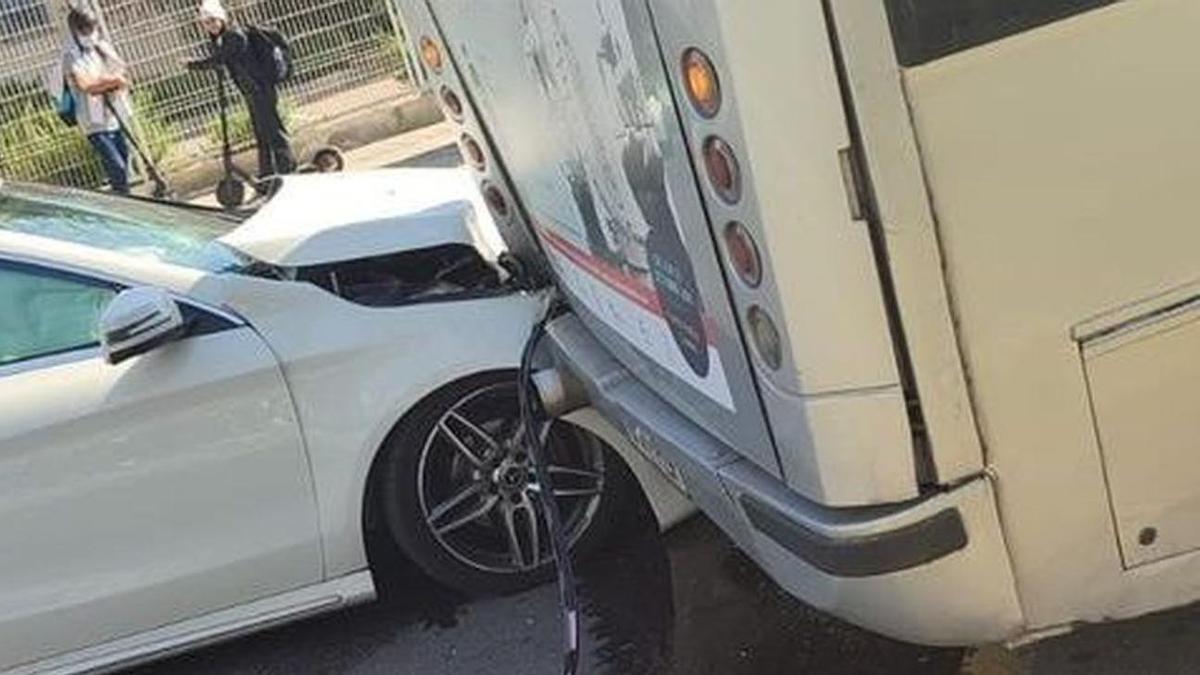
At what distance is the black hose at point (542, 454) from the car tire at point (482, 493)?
0.28ft

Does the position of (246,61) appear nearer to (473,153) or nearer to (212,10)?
(212,10)

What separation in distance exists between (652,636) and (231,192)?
779 centimetres

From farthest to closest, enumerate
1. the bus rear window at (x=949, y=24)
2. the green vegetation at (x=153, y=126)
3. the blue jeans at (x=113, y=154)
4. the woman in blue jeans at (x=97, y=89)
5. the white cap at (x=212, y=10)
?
the green vegetation at (x=153, y=126) → the blue jeans at (x=113, y=154) → the woman in blue jeans at (x=97, y=89) → the white cap at (x=212, y=10) → the bus rear window at (x=949, y=24)

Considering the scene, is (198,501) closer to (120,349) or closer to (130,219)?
(120,349)

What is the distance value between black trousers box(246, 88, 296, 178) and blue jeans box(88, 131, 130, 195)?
0.92m

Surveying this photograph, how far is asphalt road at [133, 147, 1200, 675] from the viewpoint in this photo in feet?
12.7

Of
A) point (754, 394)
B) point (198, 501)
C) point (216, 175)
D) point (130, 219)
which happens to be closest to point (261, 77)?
point (216, 175)

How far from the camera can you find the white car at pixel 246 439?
4.23 m

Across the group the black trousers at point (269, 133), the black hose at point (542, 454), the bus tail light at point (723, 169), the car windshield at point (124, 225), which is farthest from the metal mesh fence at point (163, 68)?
the bus tail light at point (723, 169)

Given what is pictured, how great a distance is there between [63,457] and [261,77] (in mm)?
7423

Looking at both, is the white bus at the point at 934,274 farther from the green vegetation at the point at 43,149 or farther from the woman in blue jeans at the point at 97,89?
the green vegetation at the point at 43,149

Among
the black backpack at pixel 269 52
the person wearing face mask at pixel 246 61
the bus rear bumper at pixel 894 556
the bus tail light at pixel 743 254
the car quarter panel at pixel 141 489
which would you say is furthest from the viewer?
the black backpack at pixel 269 52

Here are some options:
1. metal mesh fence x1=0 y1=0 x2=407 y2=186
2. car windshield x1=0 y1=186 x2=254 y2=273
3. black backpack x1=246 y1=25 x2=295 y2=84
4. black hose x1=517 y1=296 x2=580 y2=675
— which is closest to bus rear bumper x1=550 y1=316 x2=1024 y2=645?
black hose x1=517 y1=296 x2=580 y2=675

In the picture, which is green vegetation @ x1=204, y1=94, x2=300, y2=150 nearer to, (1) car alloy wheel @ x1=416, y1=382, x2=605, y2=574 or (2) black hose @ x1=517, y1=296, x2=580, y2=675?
(1) car alloy wheel @ x1=416, y1=382, x2=605, y2=574
